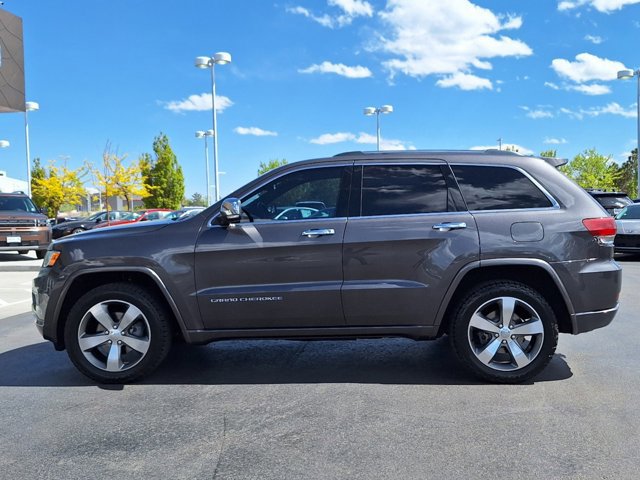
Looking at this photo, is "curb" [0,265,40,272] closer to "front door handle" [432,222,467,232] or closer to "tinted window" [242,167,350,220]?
"tinted window" [242,167,350,220]

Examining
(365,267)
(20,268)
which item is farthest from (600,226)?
(20,268)

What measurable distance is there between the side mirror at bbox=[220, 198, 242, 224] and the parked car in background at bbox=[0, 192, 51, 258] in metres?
13.1

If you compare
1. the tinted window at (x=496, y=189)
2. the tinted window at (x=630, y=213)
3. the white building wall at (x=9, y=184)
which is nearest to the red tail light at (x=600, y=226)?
the tinted window at (x=496, y=189)

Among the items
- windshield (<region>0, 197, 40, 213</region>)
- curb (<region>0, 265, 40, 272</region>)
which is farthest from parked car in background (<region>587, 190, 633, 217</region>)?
windshield (<region>0, 197, 40, 213</region>)

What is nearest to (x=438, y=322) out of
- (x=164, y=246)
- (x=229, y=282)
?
(x=229, y=282)

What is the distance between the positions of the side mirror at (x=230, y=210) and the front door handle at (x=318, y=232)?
54 cm

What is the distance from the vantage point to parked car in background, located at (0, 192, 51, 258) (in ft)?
49.3

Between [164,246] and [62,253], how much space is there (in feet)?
2.84

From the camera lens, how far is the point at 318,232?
166 inches

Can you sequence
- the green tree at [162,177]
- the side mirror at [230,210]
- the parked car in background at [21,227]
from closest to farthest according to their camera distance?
1. the side mirror at [230,210]
2. the parked car in background at [21,227]
3. the green tree at [162,177]

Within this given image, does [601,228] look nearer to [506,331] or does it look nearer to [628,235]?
[506,331]

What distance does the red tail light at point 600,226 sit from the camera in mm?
4223

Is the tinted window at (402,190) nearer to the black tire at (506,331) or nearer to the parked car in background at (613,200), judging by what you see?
the black tire at (506,331)

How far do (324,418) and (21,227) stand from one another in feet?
46.9
